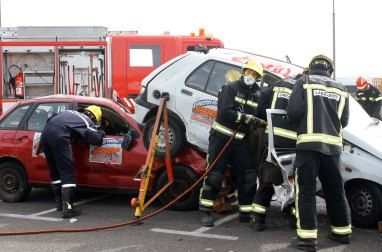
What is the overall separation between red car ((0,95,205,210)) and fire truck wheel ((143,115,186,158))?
0.38 feet

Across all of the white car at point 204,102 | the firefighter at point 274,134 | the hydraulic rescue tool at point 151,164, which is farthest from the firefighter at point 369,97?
the hydraulic rescue tool at point 151,164

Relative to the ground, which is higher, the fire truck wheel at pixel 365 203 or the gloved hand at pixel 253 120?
the gloved hand at pixel 253 120

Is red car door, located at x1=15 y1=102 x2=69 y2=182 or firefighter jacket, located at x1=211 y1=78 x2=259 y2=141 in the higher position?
firefighter jacket, located at x1=211 y1=78 x2=259 y2=141

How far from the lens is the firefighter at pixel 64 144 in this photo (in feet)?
21.3

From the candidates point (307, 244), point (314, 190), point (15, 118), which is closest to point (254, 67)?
point (314, 190)

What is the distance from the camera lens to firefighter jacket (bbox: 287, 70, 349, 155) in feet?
16.6

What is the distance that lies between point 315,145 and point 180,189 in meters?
2.20

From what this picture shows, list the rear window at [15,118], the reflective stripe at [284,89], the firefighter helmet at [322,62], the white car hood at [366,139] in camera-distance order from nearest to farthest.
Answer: the firefighter helmet at [322,62]
the white car hood at [366,139]
the reflective stripe at [284,89]
the rear window at [15,118]

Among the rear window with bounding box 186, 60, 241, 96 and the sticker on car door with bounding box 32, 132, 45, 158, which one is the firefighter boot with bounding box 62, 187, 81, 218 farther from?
the rear window with bounding box 186, 60, 241, 96

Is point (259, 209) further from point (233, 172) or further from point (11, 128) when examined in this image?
point (11, 128)

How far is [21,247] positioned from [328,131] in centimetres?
332

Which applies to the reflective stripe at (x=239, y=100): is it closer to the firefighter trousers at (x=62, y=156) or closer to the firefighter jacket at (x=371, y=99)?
the firefighter trousers at (x=62, y=156)

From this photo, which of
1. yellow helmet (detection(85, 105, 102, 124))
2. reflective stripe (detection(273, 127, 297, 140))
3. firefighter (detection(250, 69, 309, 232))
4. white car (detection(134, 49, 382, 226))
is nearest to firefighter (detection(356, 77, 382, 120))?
white car (detection(134, 49, 382, 226))

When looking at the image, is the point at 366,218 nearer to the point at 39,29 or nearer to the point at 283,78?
the point at 283,78
